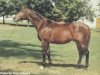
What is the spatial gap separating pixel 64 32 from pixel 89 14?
42454mm

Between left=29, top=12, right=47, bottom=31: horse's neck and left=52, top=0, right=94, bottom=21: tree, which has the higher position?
left=29, top=12, right=47, bottom=31: horse's neck

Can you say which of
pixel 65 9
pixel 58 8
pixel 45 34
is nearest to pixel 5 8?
pixel 58 8

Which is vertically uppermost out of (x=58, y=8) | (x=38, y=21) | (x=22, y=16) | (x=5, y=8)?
(x=22, y=16)

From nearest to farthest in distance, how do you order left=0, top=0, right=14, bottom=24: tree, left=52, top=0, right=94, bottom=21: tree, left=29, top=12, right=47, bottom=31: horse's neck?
1. left=29, top=12, right=47, bottom=31: horse's neck
2. left=52, top=0, right=94, bottom=21: tree
3. left=0, top=0, right=14, bottom=24: tree

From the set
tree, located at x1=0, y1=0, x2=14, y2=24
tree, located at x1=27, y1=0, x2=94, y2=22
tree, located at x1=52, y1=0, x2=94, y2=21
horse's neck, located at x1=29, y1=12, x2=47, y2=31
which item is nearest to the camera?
horse's neck, located at x1=29, y1=12, x2=47, y2=31

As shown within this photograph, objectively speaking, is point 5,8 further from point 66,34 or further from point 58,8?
point 66,34

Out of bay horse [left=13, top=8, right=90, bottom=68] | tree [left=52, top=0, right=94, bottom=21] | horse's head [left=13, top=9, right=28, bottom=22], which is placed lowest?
tree [left=52, top=0, right=94, bottom=21]

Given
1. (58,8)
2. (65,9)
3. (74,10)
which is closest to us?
(74,10)

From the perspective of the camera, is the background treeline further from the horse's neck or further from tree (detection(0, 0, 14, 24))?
the horse's neck

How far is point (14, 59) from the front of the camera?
64.9ft

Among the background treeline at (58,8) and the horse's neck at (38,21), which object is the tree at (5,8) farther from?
the horse's neck at (38,21)

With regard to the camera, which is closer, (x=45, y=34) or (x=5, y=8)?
(x=45, y=34)

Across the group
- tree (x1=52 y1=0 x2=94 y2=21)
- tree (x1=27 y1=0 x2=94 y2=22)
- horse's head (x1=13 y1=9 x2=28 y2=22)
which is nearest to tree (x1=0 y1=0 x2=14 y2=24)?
tree (x1=27 y1=0 x2=94 y2=22)

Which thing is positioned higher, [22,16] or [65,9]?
[22,16]
